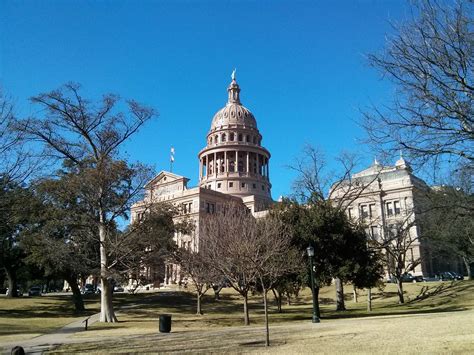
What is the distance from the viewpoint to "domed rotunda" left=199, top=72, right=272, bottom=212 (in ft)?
357

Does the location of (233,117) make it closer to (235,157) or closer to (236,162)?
(235,157)

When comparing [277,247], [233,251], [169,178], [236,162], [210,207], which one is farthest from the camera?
[236,162]

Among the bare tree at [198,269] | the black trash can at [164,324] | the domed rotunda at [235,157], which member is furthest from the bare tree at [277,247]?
the domed rotunda at [235,157]

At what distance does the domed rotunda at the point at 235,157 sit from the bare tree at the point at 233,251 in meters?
62.7

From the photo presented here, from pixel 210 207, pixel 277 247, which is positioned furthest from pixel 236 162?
pixel 277 247

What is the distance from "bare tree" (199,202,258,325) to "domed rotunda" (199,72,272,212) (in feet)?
206

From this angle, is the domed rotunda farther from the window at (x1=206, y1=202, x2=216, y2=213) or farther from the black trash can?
the black trash can

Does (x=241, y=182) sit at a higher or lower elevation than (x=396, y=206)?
higher

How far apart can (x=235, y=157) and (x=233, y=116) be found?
41.3 ft

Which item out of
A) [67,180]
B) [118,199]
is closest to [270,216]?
[118,199]

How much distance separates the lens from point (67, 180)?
30344 mm

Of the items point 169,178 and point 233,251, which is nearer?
point 233,251

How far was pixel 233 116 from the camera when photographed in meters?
119

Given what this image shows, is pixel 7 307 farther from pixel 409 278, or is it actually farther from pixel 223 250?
pixel 409 278
